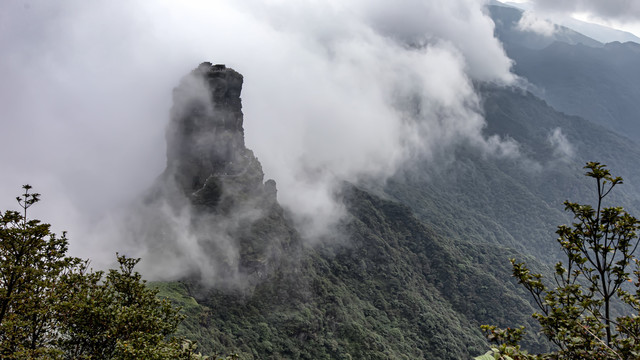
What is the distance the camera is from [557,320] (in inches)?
598

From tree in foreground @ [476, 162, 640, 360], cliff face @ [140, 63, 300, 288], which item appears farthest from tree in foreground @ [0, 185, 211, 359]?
cliff face @ [140, 63, 300, 288]

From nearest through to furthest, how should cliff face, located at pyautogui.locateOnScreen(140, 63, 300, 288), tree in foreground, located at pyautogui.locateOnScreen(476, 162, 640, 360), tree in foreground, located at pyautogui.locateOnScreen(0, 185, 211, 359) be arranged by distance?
tree in foreground, located at pyautogui.locateOnScreen(476, 162, 640, 360)
tree in foreground, located at pyautogui.locateOnScreen(0, 185, 211, 359)
cliff face, located at pyautogui.locateOnScreen(140, 63, 300, 288)

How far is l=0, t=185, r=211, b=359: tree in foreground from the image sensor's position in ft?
75.8

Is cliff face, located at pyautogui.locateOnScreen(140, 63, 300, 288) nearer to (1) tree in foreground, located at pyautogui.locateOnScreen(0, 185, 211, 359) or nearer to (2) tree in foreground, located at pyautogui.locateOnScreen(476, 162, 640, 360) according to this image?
(1) tree in foreground, located at pyautogui.locateOnScreen(0, 185, 211, 359)

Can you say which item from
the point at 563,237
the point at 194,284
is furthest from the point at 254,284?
the point at 563,237

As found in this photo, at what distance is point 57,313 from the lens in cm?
2583

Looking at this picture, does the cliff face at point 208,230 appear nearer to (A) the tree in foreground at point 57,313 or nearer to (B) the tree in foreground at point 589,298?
(A) the tree in foreground at point 57,313

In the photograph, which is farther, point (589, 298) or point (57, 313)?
point (57, 313)

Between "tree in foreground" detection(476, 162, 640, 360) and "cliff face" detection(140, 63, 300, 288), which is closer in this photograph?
"tree in foreground" detection(476, 162, 640, 360)

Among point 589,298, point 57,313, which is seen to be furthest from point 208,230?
point 589,298

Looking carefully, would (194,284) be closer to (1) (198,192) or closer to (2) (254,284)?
(2) (254,284)

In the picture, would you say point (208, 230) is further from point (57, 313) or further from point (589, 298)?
point (589, 298)

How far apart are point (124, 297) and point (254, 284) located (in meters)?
159

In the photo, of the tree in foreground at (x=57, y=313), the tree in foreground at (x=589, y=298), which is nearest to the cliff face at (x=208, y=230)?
the tree in foreground at (x=57, y=313)
